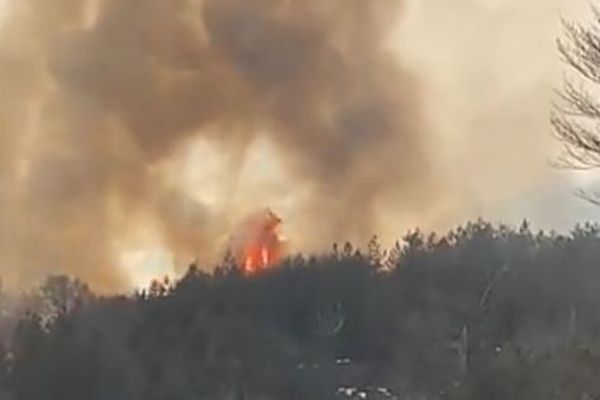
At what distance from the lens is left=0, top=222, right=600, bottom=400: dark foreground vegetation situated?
147 ft

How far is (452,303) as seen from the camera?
52.2 meters

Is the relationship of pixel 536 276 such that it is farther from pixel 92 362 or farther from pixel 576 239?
pixel 92 362

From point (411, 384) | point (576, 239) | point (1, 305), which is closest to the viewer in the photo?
point (411, 384)

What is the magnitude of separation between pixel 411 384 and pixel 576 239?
1984 cm

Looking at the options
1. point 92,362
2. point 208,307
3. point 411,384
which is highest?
point 208,307

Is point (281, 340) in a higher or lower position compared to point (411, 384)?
higher

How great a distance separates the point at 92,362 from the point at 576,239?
24.6m

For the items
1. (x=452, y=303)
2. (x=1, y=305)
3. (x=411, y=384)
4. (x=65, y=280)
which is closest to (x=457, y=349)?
(x=411, y=384)

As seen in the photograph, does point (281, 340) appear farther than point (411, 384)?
Yes

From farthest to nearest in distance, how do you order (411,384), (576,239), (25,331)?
(576,239), (25,331), (411,384)

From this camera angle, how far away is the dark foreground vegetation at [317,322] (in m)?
44.9

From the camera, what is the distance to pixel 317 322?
5728 centimetres

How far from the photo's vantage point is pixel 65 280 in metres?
42.1

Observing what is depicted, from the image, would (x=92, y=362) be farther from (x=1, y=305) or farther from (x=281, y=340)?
(x=281, y=340)
